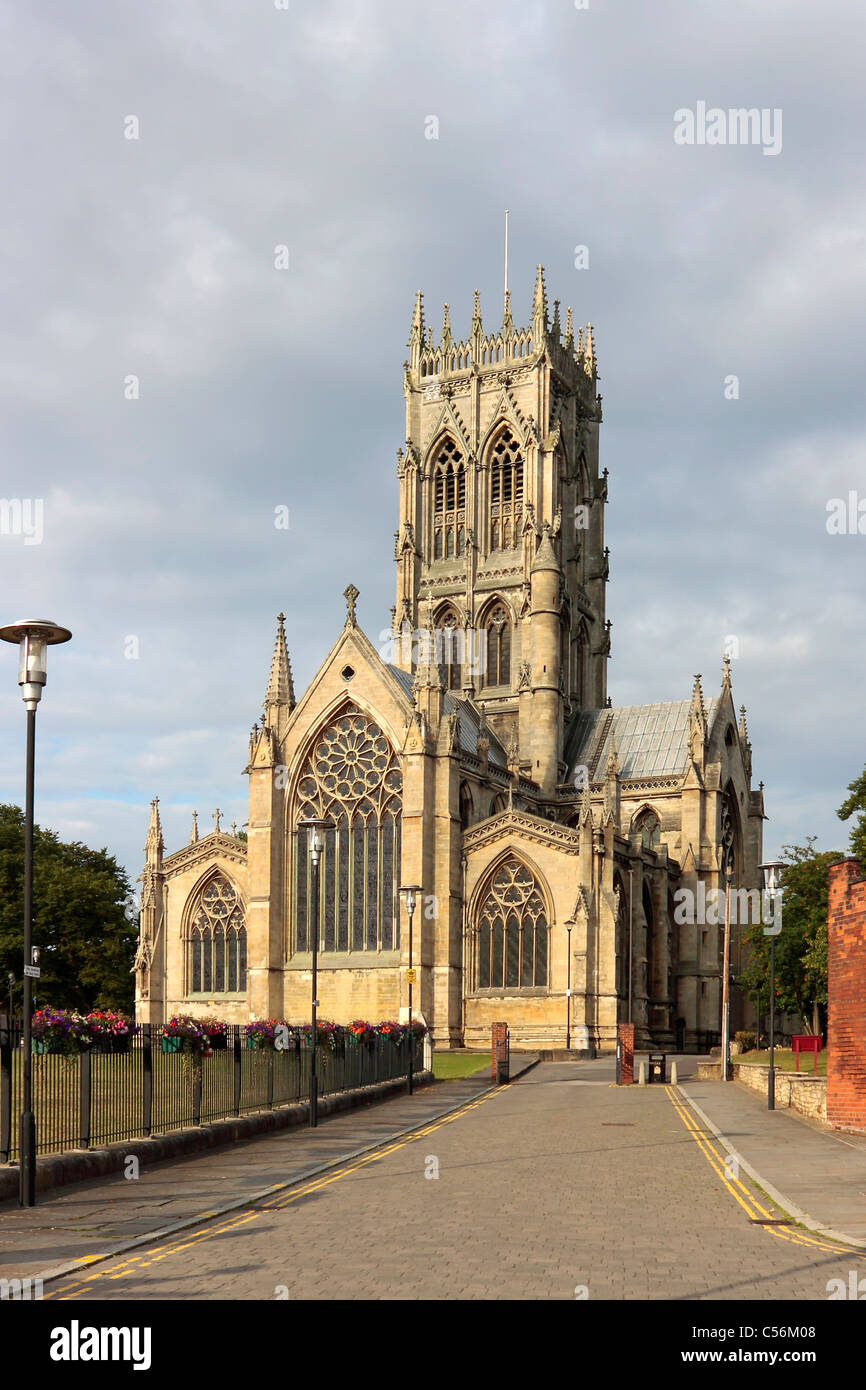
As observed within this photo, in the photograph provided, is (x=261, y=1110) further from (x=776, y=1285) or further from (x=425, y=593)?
(x=425, y=593)

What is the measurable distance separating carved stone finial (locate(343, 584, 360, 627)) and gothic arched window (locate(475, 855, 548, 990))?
12.6 m

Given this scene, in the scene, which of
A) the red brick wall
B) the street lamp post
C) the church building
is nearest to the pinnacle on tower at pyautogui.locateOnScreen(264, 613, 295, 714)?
the church building

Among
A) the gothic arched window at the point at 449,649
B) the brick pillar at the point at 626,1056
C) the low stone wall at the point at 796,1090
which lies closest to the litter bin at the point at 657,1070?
the brick pillar at the point at 626,1056

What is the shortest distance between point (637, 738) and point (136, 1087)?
56.3 metres

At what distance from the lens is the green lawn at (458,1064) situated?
42.1m

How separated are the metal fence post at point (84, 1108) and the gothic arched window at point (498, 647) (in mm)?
56647

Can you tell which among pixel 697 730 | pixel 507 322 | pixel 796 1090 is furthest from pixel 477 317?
pixel 796 1090

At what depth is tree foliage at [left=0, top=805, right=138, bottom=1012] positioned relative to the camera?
72.6m

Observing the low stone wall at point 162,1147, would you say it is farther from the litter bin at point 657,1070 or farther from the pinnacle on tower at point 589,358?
the pinnacle on tower at point 589,358

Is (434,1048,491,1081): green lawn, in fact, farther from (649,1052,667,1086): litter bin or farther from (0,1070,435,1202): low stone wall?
(0,1070,435,1202): low stone wall

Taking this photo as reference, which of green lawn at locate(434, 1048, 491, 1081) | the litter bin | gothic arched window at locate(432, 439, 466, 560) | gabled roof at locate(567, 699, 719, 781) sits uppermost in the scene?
gothic arched window at locate(432, 439, 466, 560)

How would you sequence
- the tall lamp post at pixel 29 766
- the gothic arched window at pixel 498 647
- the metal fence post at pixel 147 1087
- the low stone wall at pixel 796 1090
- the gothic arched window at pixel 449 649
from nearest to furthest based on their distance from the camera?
1. the tall lamp post at pixel 29 766
2. the metal fence post at pixel 147 1087
3. the low stone wall at pixel 796 1090
4. the gothic arched window at pixel 498 647
5. the gothic arched window at pixel 449 649

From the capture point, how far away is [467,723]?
218ft
